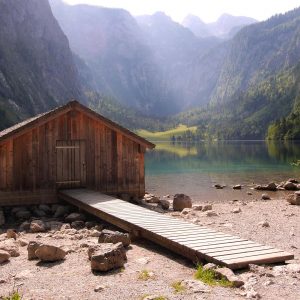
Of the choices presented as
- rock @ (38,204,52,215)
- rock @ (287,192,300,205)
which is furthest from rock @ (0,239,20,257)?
rock @ (287,192,300,205)

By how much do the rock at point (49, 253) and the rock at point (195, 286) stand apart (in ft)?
10.5

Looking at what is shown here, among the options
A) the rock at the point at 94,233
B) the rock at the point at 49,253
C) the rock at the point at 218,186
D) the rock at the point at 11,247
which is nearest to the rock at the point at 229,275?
the rock at the point at 49,253

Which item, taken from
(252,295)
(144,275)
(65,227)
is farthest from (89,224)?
(252,295)

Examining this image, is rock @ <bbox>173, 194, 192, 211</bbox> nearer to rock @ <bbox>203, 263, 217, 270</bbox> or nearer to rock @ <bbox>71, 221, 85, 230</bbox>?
rock @ <bbox>71, 221, 85, 230</bbox>

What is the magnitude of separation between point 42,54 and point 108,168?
165 meters

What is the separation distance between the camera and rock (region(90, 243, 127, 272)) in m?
9.23

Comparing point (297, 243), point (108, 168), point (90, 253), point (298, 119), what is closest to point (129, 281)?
point (90, 253)

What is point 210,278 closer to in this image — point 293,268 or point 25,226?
point 293,268

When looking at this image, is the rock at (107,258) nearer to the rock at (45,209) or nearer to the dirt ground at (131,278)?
the dirt ground at (131,278)

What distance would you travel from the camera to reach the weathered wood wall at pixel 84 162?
18.7 meters

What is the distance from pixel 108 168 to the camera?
2084 cm

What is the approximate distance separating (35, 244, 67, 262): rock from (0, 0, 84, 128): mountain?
323ft

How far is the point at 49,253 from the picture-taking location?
10227 mm

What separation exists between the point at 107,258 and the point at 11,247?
3.59 m
